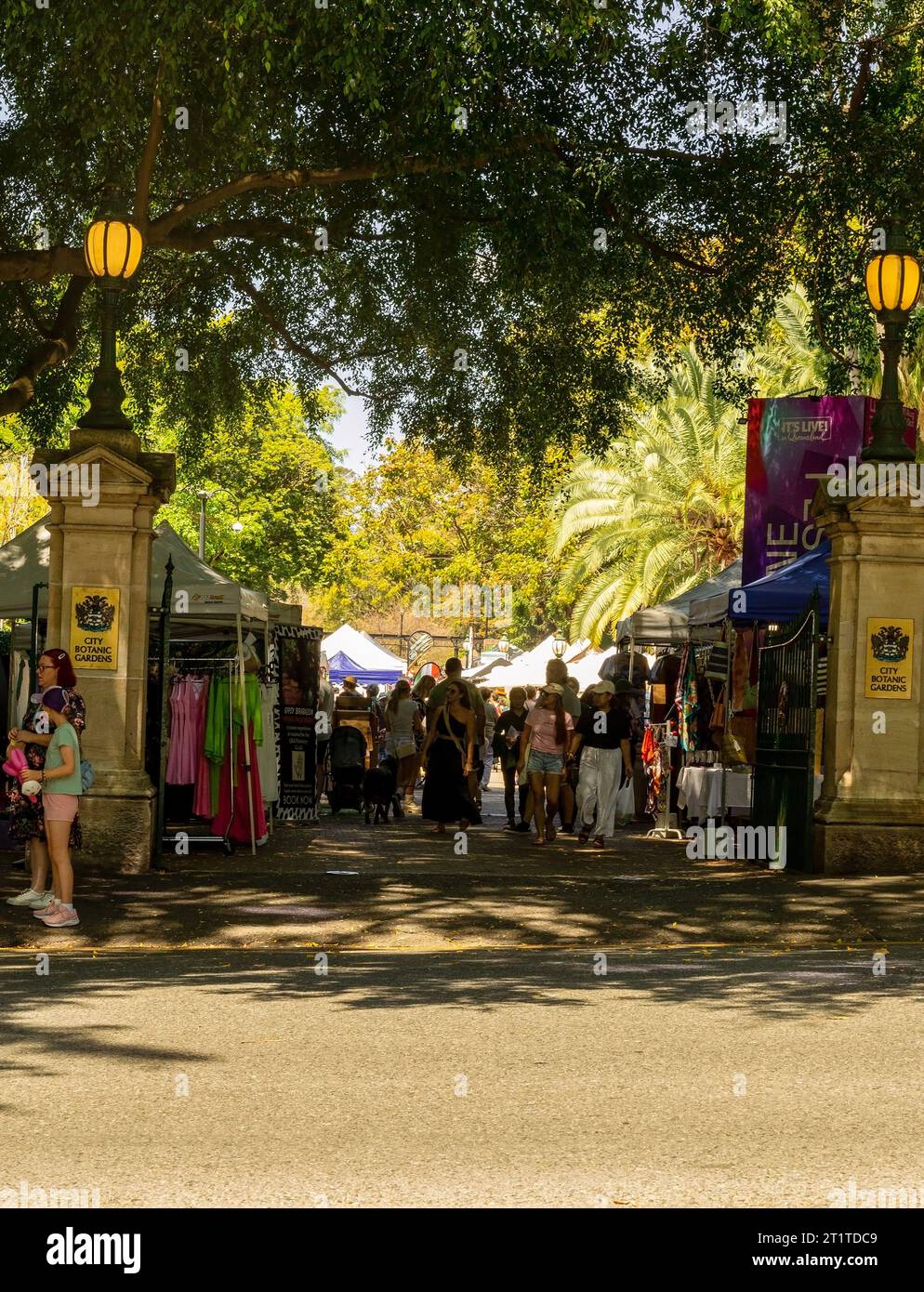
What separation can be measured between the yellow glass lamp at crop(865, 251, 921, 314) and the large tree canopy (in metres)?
1.44

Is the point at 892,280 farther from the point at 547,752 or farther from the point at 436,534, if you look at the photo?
the point at 436,534

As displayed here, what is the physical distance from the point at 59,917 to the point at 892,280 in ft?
28.6

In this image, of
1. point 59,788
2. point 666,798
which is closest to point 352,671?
point 666,798

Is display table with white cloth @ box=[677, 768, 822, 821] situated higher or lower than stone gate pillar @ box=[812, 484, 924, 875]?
lower

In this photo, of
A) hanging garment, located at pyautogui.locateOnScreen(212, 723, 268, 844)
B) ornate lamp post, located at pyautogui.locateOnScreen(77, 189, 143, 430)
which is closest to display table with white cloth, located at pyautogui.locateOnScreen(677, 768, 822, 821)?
hanging garment, located at pyautogui.locateOnScreen(212, 723, 268, 844)

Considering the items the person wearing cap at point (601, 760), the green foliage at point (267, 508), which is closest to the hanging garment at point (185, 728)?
the person wearing cap at point (601, 760)

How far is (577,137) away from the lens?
53.4 feet

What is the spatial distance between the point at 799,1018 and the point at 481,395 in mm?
13763

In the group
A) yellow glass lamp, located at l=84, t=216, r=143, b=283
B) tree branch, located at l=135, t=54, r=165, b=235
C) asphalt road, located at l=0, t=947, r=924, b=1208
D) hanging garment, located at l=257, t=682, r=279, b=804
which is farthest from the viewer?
hanging garment, located at l=257, t=682, r=279, b=804

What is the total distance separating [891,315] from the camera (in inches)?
601

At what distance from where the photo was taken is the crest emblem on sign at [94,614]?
14406 mm

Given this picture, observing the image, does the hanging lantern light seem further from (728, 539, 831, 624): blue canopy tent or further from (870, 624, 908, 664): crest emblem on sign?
(870, 624, 908, 664): crest emblem on sign

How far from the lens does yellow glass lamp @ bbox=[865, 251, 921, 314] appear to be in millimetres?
15164

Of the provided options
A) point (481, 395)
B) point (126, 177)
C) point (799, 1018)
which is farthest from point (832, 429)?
point (799, 1018)
